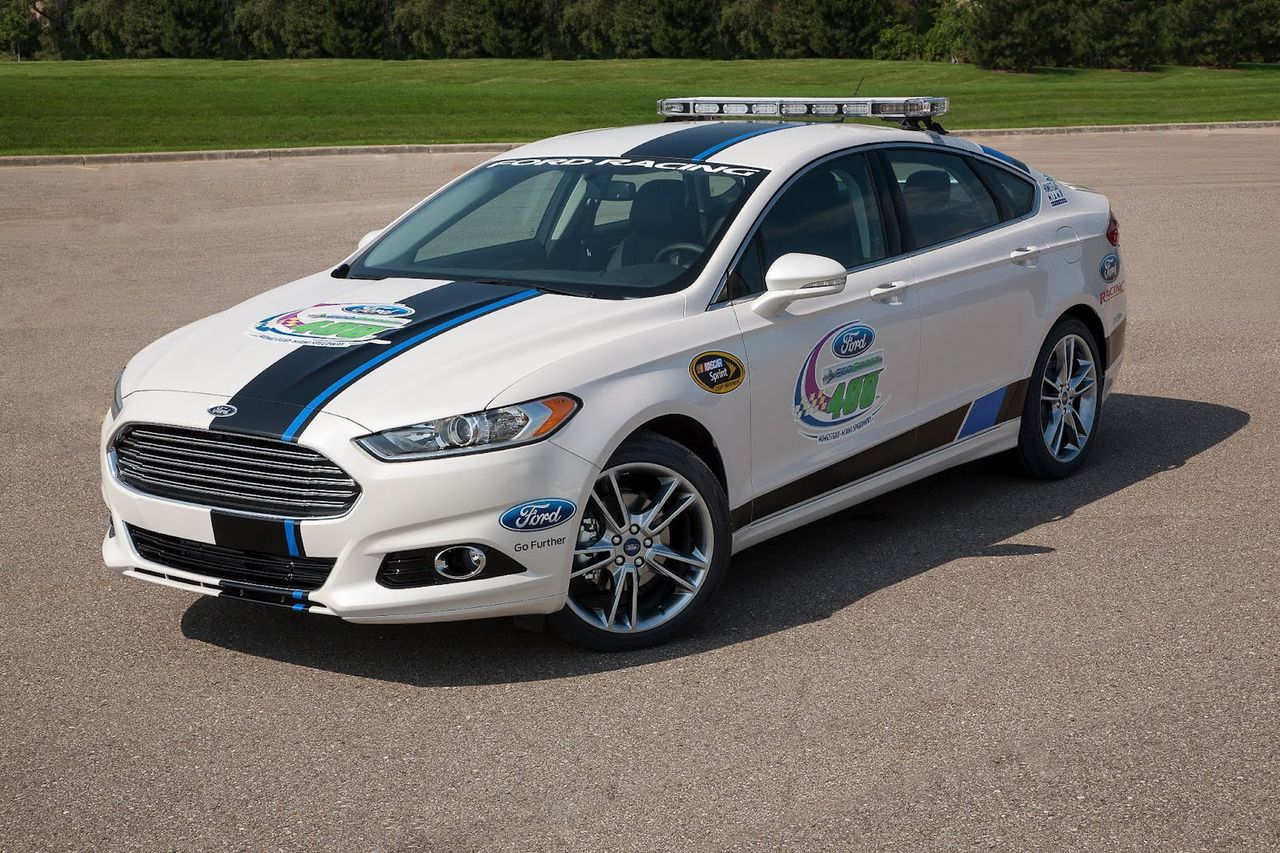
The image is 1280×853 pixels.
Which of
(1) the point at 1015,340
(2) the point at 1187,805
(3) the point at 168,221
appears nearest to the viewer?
(2) the point at 1187,805

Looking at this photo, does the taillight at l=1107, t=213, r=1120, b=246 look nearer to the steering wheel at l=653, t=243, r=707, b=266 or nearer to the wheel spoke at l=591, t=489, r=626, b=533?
the steering wheel at l=653, t=243, r=707, b=266

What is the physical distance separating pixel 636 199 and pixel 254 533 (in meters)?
2.09

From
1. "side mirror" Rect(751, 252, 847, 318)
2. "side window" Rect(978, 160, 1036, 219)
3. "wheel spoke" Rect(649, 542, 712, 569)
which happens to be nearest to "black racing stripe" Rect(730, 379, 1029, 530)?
"wheel spoke" Rect(649, 542, 712, 569)

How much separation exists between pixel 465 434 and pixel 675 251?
135 cm

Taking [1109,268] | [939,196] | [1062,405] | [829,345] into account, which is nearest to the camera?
[829,345]

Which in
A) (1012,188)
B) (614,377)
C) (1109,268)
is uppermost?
(1012,188)

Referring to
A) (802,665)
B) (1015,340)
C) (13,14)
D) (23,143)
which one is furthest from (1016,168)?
(13,14)

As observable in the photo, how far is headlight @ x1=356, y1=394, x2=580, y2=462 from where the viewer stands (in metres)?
4.59

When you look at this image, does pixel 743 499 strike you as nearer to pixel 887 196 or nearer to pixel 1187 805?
pixel 887 196

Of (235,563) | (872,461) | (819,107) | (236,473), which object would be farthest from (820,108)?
(235,563)

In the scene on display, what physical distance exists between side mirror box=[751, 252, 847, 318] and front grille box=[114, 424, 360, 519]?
1.67 meters

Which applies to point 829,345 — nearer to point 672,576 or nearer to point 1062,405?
point 672,576

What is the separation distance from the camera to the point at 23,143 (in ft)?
87.7

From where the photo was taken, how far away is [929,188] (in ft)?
21.3
